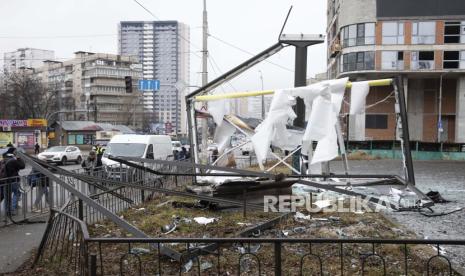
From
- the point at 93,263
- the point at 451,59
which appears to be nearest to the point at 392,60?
the point at 451,59

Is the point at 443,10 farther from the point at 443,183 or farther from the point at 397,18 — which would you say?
the point at 443,183

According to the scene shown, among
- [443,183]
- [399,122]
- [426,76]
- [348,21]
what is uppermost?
[348,21]

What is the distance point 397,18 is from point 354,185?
4470cm

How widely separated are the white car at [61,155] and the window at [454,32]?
134 ft

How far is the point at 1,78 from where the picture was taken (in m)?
66.3

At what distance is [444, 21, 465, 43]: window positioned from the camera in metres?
52.8

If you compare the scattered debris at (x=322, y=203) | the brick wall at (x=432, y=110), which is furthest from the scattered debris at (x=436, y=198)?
the brick wall at (x=432, y=110)

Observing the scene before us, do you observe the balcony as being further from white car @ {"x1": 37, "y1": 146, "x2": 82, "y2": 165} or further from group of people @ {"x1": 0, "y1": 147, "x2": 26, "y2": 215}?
group of people @ {"x1": 0, "y1": 147, "x2": 26, "y2": 215}

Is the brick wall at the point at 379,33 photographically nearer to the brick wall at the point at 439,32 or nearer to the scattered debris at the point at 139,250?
the brick wall at the point at 439,32

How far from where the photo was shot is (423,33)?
53562 mm

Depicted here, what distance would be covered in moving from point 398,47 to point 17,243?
51.9 m

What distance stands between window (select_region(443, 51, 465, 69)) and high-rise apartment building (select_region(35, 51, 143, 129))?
58067 millimetres

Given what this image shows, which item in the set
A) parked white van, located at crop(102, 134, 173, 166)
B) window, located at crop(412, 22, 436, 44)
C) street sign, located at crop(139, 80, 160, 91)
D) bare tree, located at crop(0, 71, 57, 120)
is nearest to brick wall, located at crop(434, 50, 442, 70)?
window, located at crop(412, 22, 436, 44)

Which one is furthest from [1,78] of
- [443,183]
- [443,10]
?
[443,183]
